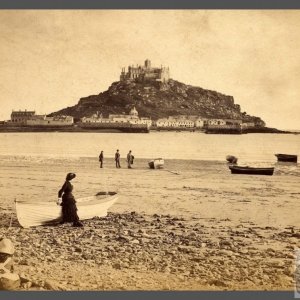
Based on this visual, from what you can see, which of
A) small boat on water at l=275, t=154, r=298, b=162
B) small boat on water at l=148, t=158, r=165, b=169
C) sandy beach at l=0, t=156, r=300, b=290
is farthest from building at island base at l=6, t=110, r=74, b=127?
small boat on water at l=275, t=154, r=298, b=162

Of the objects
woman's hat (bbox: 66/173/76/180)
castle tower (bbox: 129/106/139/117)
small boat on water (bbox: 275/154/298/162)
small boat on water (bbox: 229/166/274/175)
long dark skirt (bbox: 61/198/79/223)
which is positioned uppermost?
castle tower (bbox: 129/106/139/117)

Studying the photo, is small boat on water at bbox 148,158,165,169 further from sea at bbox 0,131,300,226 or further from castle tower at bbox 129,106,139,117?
castle tower at bbox 129,106,139,117

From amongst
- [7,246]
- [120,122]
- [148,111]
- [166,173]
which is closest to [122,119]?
[120,122]

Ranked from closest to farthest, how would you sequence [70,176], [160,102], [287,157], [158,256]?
[158,256]
[287,157]
[70,176]
[160,102]

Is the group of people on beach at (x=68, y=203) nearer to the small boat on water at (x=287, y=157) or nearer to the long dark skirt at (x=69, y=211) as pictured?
the long dark skirt at (x=69, y=211)

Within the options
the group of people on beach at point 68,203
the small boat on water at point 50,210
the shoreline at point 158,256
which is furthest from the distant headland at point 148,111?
the shoreline at point 158,256

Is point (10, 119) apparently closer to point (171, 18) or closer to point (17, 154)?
point (17, 154)

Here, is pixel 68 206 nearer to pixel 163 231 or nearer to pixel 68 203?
pixel 68 203
